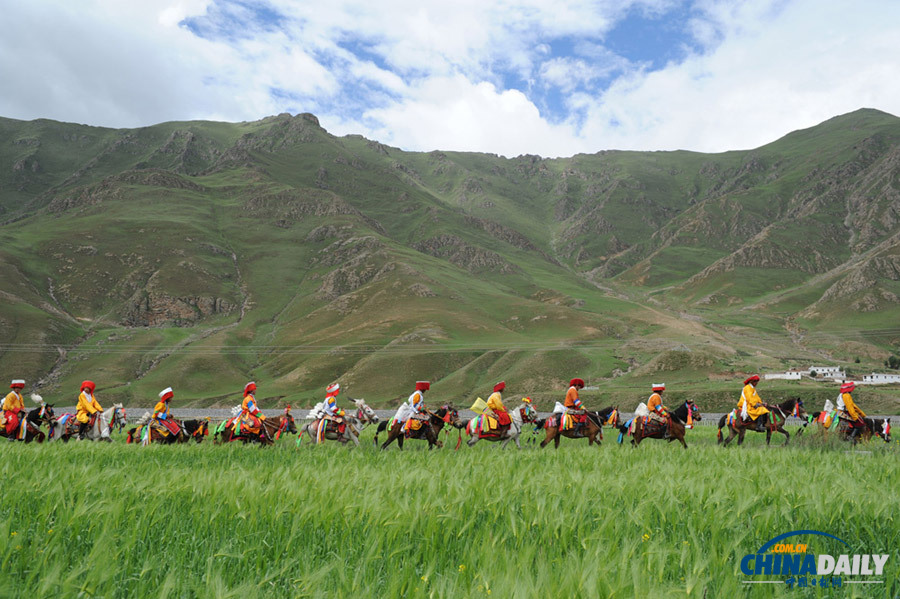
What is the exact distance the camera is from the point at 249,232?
645 ft

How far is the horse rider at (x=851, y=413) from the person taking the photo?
1853cm

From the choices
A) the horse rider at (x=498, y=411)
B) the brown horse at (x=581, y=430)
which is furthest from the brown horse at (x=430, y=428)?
the brown horse at (x=581, y=430)

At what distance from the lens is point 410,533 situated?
409 cm

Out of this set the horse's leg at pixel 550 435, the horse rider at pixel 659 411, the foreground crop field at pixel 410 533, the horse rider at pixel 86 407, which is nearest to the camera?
the foreground crop field at pixel 410 533

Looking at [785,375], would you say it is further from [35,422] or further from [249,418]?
[35,422]

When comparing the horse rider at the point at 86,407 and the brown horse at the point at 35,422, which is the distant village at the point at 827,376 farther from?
the brown horse at the point at 35,422

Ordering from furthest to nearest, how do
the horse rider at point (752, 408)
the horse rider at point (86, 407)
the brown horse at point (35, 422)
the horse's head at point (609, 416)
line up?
the horse's head at point (609, 416), the horse rider at point (752, 408), the horse rider at point (86, 407), the brown horse at point (35, 422)

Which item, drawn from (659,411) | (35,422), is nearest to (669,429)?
(659,411)

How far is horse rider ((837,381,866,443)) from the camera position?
1853 centimetres

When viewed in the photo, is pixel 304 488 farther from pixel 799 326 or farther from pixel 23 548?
pixel 799 326

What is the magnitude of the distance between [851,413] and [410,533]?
69.5 ft

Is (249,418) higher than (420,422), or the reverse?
(420,422)

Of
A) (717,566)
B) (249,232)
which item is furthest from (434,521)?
(249,232)

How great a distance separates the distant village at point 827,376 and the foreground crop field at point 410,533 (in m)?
79.9
